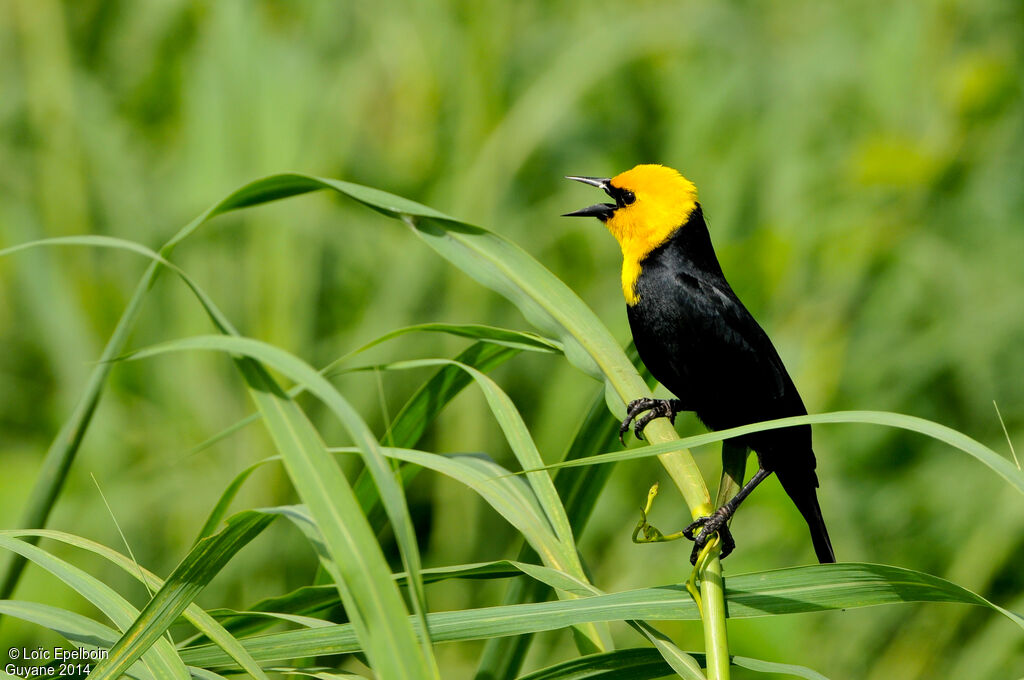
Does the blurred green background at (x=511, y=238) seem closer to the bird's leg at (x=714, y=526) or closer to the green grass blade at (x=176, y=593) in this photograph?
the bird's leg at (x=714, y=526)

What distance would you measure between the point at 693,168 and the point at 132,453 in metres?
2.44

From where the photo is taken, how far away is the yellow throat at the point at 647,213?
200cm

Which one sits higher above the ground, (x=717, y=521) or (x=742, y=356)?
(x=742, y=356)

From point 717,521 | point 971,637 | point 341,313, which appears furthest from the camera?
point 341,313

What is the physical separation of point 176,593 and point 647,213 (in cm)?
131

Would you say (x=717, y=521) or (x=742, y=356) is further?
(x=742, y=356)

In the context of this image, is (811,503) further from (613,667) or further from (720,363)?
(613,667)

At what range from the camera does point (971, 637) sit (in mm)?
3020

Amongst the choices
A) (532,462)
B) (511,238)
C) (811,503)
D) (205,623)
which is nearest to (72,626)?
(205,623)

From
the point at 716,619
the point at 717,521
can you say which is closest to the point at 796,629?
the point at 717,521

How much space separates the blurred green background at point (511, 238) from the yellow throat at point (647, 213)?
48.4 inches

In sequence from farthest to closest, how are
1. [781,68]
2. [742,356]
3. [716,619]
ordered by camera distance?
[781,68], [742,356], [716,619]

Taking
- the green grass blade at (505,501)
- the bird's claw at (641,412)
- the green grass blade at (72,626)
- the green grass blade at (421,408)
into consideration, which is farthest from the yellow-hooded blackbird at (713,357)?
the green grass blade at (72,626)

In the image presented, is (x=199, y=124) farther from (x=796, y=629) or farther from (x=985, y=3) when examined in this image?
(x=985, y=3)
